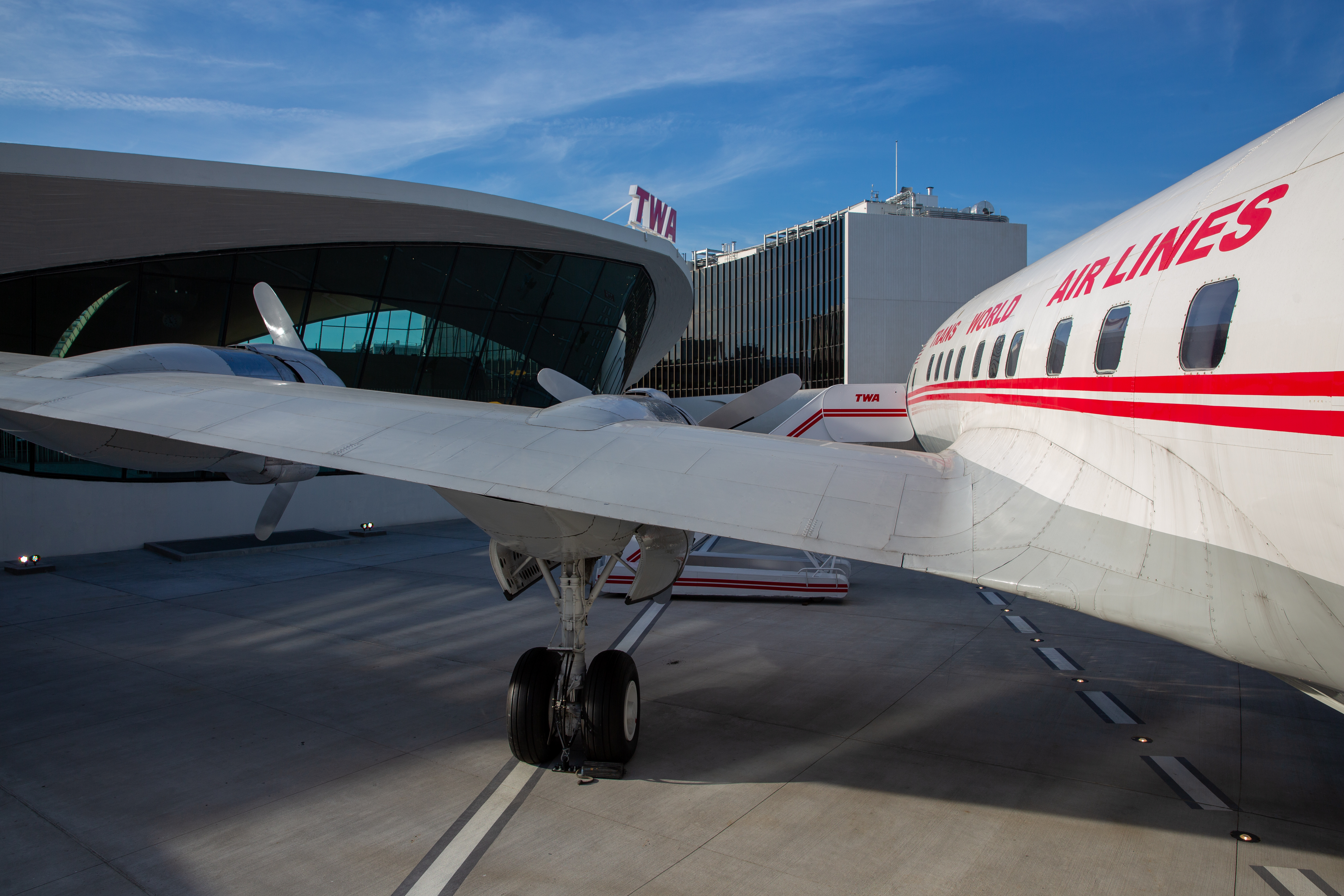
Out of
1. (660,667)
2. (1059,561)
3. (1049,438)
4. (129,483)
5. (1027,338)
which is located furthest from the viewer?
(129,483)

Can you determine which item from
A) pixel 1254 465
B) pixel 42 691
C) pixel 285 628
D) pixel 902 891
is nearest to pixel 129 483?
pixel 285 628

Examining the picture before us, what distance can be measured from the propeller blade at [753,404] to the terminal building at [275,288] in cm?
1263

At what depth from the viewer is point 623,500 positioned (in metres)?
5.17

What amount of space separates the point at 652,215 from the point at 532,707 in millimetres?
33045

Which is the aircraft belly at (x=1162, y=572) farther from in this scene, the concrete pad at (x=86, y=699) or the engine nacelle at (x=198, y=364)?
the concrete pad at (x=86, y=699)

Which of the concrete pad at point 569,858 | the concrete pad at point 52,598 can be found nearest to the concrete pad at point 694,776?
the concrete pad at point 569,858

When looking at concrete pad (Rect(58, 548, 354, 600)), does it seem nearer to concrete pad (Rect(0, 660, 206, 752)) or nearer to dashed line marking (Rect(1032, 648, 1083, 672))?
concrete pad (Rect(0, 660, 206, 752))

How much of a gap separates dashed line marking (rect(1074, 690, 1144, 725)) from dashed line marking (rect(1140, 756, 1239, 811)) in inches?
36.6

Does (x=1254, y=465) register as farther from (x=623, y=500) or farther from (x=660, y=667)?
(x=660, y=667)

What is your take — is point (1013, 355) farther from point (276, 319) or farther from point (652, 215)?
point (652, 215)

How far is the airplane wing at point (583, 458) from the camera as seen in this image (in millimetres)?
4934


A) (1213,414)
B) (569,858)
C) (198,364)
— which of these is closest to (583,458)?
(569,858)

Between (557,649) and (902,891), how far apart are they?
3401mm

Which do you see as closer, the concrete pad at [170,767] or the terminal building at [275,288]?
the concrete pad at [170,767]
